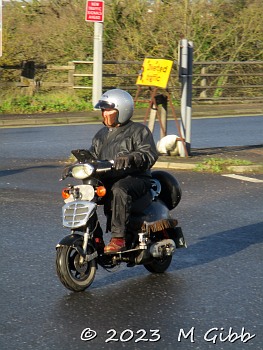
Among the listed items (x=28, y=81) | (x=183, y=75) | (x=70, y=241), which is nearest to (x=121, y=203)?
(x=70, y=241)

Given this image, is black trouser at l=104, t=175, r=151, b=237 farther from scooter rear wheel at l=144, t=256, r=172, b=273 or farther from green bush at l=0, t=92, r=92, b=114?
green bush at l=0, t=92, r=92, b=114

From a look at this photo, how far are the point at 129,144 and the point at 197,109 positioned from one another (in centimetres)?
2010

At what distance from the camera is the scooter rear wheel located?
8407 millimetres

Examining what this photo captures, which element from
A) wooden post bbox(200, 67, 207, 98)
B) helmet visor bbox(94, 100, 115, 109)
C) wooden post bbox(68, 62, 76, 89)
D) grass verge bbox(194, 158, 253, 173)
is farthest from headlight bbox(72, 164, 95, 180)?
wooden post bbox(200, 67, 207, 98)

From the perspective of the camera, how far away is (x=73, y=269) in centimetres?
763

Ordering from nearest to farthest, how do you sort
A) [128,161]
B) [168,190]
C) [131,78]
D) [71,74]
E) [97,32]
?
[128,161]
[168,190]
[97,32]
[71,74]
[131,78]

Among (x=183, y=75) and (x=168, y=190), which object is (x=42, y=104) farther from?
(x=168, y=190)

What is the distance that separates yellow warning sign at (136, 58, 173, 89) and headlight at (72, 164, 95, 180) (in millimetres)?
9049

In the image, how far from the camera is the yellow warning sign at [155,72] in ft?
54.4

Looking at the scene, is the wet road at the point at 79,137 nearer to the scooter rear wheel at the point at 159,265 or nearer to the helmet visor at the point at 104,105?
the scooter rear wheel at the point at 159,265

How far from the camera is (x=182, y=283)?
320 inches

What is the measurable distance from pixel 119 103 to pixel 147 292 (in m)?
1.54

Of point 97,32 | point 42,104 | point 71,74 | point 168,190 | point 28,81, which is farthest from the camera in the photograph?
point 71,74

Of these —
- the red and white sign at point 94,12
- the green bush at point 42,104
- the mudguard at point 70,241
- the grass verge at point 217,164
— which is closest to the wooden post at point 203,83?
the green bush at point 42,104
